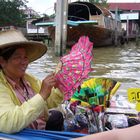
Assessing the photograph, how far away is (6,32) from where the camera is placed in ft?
8.54

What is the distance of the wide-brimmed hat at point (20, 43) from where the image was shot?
248 cm

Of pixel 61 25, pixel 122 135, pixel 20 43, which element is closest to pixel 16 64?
pixel 20 43

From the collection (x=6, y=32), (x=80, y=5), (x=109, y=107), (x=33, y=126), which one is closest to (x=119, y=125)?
(x=109, y=107)

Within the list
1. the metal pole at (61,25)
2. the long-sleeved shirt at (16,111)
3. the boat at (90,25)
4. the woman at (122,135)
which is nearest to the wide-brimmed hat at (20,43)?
the long-sleeved shirt at (16,111)

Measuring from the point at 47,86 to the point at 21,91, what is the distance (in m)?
0.27

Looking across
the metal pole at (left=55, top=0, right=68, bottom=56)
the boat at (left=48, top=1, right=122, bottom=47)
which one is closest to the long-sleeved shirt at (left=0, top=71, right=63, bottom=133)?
the metal pole at (left=55, top=0, right=68, bottom=56)

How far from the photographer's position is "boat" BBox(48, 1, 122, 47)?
64.0ft

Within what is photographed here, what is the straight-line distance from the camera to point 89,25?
1933 centimetres

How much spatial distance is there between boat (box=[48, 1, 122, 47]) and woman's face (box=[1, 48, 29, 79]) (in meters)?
15.7

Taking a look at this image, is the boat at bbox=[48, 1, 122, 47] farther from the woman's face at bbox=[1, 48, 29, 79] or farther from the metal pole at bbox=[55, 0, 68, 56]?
the woman's face at bbox=[1, 48, 29, 79]

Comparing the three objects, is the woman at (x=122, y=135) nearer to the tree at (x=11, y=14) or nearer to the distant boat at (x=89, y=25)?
the distant boat at (x=89, y=25)

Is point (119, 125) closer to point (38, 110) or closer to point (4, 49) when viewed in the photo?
point (38, 110)

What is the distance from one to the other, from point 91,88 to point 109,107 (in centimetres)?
22

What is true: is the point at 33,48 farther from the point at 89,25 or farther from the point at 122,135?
the point at 89,25
